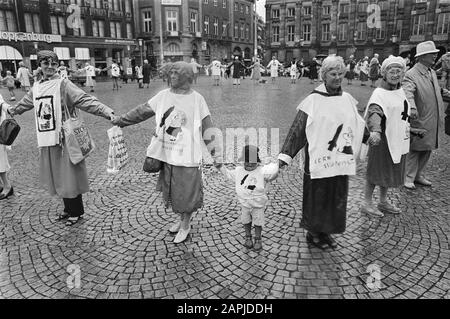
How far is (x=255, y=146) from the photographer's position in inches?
134

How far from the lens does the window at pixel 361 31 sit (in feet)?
166

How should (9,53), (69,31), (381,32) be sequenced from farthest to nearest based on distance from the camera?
1. (381,32)
2. (69,31)
3. (9,53)

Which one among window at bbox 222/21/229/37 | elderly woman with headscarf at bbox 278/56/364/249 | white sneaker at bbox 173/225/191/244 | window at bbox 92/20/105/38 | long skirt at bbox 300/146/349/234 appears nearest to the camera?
elderly woman with headscarf at bbox 278/56/364/249

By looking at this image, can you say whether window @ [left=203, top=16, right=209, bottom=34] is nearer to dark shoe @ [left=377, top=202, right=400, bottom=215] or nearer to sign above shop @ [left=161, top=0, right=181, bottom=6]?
sign above shop @ [left=161, top=0, right=181, bottom=6]

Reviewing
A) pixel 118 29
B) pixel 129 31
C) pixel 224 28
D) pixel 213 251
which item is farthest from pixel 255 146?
pixel 224 28

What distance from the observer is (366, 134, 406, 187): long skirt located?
13.8ft

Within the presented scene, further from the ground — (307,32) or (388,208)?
(307,32)

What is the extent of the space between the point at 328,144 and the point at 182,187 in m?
1.50

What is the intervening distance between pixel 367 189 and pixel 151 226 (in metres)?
2.74

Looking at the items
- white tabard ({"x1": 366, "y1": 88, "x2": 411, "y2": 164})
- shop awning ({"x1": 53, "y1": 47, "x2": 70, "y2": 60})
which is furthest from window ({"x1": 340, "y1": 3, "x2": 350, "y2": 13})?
white tabard ({"x1": 366, "y1": 88, "x2": 411, "y2": 164})

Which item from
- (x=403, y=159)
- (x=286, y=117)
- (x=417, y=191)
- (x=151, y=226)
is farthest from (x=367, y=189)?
(x=286, y=117)

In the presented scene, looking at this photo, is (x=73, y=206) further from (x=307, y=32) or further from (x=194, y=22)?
(x=307, y=32)

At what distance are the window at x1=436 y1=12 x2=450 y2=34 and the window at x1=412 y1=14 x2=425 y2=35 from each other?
192cm
